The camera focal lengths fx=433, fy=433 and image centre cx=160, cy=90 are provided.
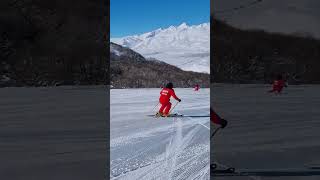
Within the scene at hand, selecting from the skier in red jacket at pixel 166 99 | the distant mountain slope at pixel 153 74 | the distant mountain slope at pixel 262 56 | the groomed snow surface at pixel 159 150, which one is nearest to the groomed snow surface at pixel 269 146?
the groomed snow surface at pixel 159 150

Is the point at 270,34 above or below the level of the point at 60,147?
above

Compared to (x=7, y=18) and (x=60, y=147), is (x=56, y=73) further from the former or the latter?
(x=60, y=147)

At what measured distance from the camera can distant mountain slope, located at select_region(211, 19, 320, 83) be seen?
139 feet

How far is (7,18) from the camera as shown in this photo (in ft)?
138

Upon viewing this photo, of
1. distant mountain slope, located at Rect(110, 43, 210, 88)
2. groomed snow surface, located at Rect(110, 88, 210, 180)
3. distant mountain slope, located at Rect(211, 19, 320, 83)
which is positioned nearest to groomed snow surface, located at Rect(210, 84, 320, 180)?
groomed snow surface, located at Rect(110, 88, 210, 180)

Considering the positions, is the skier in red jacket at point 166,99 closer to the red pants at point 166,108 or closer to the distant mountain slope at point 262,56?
the red pants at point 166,108

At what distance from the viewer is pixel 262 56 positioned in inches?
2028

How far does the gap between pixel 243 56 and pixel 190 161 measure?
47102mm

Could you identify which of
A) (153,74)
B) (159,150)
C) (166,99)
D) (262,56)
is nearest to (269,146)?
(159,150)

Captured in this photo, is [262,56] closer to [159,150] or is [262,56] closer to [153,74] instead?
[153,74]

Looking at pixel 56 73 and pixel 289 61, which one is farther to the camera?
pixel 289 61

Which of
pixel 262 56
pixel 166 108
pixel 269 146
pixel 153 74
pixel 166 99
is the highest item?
pixel 262 56

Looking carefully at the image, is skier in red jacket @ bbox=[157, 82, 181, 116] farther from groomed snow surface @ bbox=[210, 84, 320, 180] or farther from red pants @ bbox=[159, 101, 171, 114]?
groomed snow surface @ bbox=[210, 84, 320, 180]

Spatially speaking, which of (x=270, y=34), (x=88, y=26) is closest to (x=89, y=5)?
(x=88, y=26)
